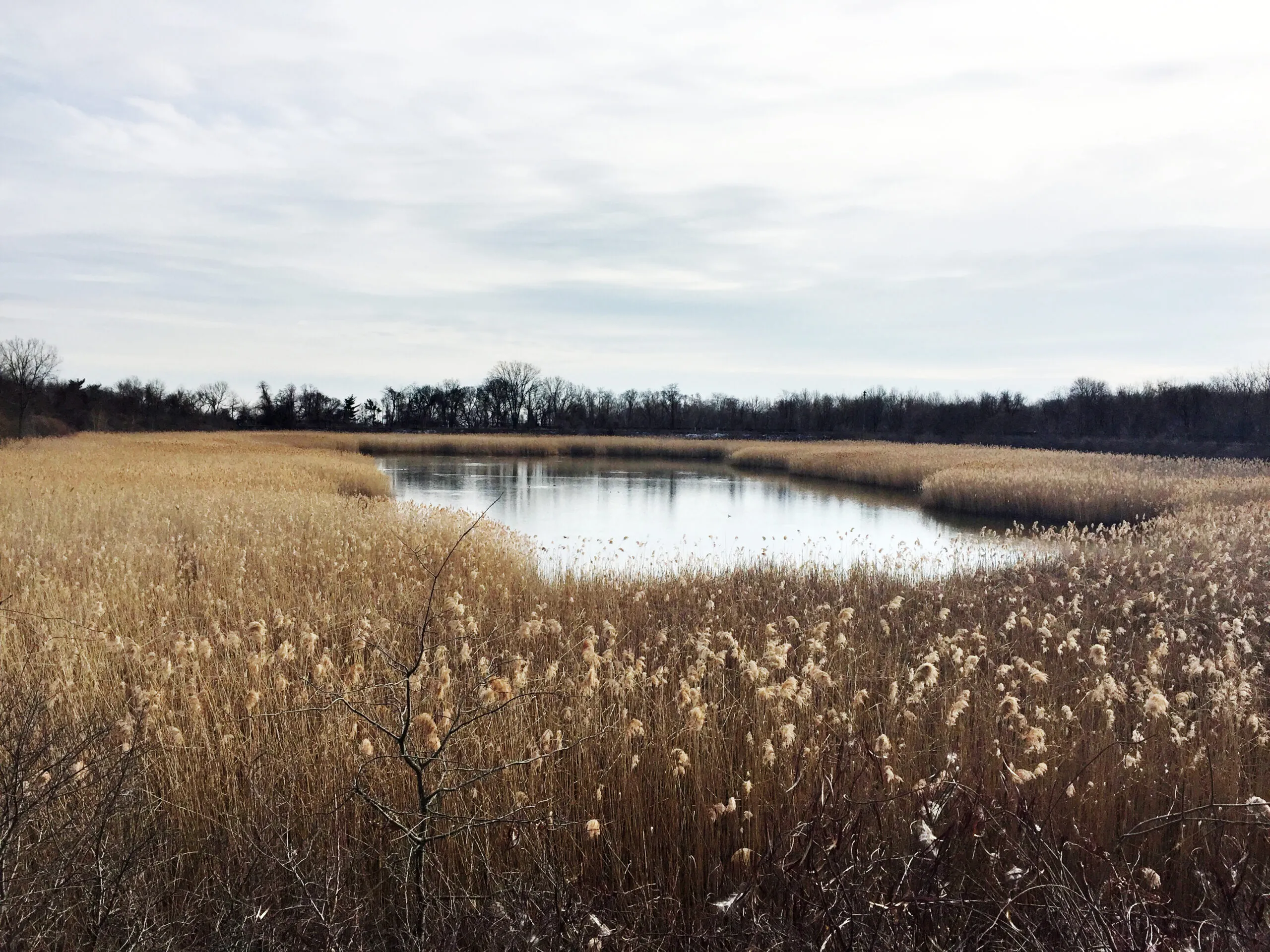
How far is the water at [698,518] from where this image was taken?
11.8 metres

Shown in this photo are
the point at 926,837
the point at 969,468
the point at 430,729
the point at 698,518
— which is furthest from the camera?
the point at 969,468

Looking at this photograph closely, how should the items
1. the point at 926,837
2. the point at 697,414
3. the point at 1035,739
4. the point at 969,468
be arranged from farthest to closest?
the point at 697,414 < the point at 969,468 < the point at 1035,739 < the point at 926,837

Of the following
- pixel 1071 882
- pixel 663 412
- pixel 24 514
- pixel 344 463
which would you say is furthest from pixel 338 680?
pixel 663 412

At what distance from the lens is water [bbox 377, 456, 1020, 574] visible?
464 inches

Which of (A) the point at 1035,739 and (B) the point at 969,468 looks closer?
(A) the point at 1035,739

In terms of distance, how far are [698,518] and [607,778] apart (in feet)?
54.3

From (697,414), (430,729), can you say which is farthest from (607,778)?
(697,414)

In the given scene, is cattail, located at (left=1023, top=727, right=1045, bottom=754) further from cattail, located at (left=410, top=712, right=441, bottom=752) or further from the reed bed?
cattail, located at (left=410, top=712, right=441, bottom=752)

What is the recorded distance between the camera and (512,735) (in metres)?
4.00

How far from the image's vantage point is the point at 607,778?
148 inches

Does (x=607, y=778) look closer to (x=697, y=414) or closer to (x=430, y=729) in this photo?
(x=430, y=729)

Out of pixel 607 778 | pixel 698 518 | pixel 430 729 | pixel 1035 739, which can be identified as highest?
pixel 430 729

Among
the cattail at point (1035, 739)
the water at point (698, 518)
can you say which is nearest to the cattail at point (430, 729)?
the cattail at point (1035, 739)

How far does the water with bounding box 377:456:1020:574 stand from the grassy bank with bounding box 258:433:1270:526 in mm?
1374
